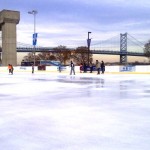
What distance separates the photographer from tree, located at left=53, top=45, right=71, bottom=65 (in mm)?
84250

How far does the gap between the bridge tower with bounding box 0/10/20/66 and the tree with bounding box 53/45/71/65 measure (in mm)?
29872

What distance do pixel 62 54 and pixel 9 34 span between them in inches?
1244

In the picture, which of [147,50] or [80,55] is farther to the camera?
[80,55]

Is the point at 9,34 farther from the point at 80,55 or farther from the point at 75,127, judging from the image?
the point at 75,127

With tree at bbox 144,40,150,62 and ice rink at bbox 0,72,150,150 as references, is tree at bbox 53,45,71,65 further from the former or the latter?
ice rink at bbox 0,72,150,150

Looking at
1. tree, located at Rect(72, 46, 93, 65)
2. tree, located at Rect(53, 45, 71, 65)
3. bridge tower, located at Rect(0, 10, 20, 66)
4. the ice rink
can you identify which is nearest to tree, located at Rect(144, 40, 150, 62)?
tree, located at Rect(72, 46, 93, 65)

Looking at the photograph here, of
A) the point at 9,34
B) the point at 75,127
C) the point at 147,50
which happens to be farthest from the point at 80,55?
the point at 75,127

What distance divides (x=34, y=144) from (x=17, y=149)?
253mm

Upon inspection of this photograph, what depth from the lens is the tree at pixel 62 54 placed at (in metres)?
84.2

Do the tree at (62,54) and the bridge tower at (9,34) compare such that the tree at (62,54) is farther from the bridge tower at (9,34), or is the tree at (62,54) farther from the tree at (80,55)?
the bridge tower at (9,34)

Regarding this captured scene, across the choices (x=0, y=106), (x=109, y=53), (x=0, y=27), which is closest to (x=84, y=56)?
(x=109, y=53)

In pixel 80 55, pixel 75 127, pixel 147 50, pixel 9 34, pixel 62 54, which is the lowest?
pixel 75 127

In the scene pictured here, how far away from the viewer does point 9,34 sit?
54.4 metres

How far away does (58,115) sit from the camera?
570 cm
